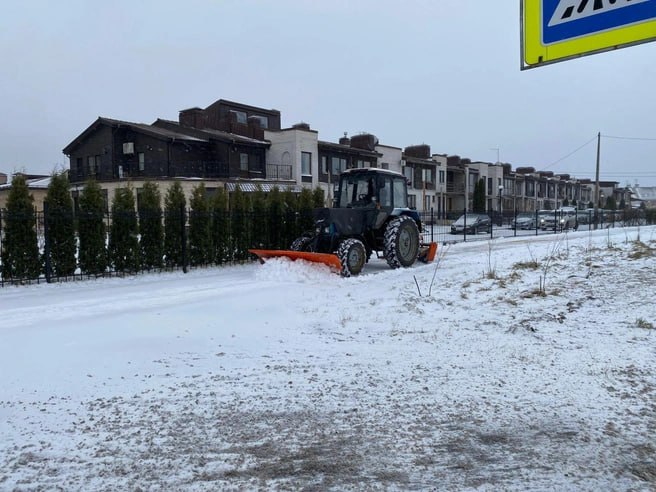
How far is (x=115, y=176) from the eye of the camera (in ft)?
128

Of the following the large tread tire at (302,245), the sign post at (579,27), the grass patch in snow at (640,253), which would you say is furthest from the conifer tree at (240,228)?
the sign post at (579,27)

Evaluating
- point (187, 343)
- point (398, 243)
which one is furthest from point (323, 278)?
point (187, 343)

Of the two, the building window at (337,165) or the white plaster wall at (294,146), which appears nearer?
the white plaster wall at (294,146)

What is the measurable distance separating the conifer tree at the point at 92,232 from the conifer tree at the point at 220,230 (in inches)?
116

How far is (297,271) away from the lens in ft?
36.1

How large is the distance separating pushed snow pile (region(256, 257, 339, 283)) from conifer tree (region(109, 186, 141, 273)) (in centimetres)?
330

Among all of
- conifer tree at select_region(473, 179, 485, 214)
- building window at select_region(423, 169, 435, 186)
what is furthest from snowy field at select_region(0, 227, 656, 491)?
conifer tree at select_region(473, 179, 485, 214)

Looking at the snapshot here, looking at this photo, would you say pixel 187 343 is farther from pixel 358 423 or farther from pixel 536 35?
pixel 536 35

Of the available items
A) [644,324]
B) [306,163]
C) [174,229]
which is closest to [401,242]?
[174,229]

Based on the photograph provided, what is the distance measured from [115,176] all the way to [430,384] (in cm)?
3934

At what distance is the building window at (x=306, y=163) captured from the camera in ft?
131

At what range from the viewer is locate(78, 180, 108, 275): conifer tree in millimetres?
11242

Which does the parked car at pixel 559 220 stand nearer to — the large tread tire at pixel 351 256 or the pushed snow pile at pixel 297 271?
the large tread tire at pixel 351 256

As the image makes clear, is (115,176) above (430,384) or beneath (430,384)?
above
